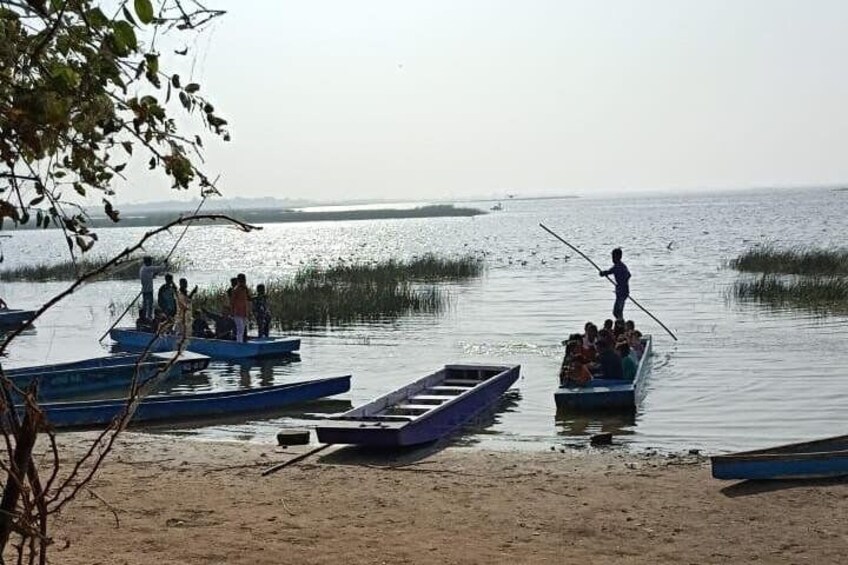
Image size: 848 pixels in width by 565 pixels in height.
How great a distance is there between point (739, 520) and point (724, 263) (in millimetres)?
37778

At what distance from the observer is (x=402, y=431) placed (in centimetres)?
1140

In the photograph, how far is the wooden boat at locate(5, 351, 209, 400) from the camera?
16.8 meters

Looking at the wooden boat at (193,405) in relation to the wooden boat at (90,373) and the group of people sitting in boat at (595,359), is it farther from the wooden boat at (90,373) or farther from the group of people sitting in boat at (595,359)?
the group of people sitting in boat at (595,359)

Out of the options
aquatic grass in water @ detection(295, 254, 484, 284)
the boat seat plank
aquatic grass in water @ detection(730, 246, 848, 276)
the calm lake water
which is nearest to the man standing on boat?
the calm lake water

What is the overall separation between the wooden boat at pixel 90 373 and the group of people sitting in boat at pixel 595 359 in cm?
635

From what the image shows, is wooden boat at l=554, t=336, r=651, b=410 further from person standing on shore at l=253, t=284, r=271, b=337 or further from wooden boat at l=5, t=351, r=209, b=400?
person standing on shore at l=253, t=284, r=271, b=337

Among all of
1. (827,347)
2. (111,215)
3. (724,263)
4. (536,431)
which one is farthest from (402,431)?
(724,263)

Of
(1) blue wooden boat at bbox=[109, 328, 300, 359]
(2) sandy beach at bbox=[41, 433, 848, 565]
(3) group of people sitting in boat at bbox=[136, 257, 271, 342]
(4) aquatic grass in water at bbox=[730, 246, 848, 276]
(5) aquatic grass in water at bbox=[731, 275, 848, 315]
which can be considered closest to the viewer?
(2) sandy beach at bbox=[41, 433, 848, 565]

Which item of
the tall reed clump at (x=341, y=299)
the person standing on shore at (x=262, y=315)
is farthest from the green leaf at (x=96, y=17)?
the tall reed clump at (x=341, y=299)

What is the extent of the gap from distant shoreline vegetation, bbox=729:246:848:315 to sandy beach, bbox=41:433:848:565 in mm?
17726

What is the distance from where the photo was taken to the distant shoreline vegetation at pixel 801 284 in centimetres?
2738

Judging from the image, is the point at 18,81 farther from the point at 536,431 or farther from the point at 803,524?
the point at 536,431

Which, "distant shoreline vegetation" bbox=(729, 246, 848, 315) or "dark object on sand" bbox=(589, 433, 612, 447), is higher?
"distant shoreline vegetation" bbox=(729, 246, 848, 315)

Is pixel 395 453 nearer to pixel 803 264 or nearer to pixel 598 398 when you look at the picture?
pixel 598 398
